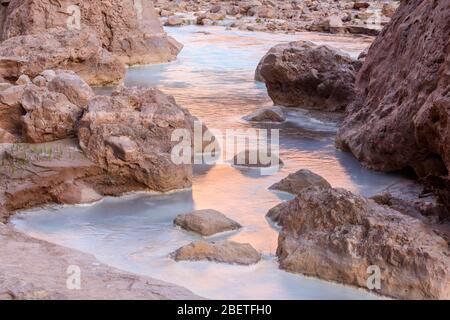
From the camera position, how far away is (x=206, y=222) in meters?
4.32

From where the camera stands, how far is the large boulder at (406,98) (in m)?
4.67

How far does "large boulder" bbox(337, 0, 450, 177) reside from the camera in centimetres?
467

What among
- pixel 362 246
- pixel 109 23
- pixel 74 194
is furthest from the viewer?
pixel 109 23

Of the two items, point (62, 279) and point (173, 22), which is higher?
point (62, 279)

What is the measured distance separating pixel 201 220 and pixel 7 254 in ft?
4.02

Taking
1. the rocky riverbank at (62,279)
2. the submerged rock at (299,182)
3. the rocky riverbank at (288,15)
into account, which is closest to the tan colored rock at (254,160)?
the submerged rock at (299,182)

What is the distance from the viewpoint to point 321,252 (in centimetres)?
366

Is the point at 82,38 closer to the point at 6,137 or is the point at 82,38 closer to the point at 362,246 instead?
the point at 6,137

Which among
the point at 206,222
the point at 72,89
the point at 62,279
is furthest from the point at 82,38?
the point at 62,279

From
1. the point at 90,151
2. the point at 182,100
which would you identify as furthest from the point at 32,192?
the point at 182,100

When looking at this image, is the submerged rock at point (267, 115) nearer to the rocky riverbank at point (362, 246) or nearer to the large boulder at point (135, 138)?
the large boulder at point (135, 138)

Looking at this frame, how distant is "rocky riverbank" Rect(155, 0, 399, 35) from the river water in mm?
10124

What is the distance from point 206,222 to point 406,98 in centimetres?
208

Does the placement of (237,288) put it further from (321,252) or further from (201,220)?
(201,220)
